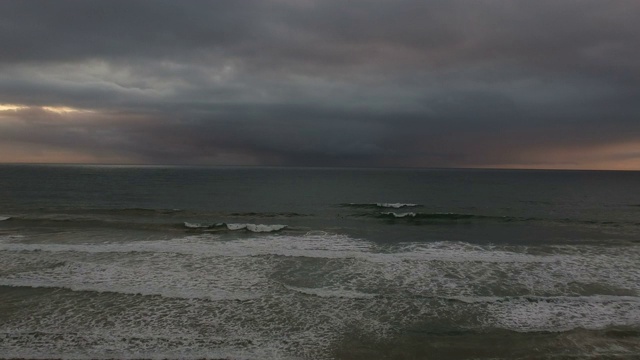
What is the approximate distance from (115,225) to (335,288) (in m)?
20.9

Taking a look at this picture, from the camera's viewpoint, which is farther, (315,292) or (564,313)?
(315,292)

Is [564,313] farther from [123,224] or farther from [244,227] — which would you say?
[123,224]

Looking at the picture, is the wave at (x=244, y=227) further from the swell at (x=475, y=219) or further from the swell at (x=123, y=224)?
the swell at (x=475, y=219)

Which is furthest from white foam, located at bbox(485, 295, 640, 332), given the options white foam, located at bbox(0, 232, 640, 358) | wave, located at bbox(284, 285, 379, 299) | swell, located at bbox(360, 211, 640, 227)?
swell, located at bbox(360, 211, 640, 227)

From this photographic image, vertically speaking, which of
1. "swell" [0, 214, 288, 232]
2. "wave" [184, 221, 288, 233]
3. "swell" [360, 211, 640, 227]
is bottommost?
"swell" [0, 214, 288, 232]

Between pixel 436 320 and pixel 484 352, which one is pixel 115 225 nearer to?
pixel 436 320

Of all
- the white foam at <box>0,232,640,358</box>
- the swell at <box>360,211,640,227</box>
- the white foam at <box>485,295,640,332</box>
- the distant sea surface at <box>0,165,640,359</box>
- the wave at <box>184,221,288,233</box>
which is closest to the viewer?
the distant sea surface at <box>0,165,640,359</box>

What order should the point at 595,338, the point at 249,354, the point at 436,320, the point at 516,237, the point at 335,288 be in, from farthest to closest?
the point at 516,237
the point at 335,288
the point at 436,320
the point at 595,338
the point at 249,354

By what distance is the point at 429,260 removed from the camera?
18328 mm

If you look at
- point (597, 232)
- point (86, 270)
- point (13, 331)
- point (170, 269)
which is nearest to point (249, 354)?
point (13, 331)

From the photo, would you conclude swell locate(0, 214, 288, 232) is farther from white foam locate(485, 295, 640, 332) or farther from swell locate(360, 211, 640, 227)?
white foam locate(485, 295, 640, 332)

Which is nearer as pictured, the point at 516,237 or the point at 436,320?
the point at 436,320

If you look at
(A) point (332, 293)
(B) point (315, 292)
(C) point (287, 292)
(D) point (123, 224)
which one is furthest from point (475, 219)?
(D) point (123, 224)

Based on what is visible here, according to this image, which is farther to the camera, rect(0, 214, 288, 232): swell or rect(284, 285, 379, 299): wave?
rect(0, 214, 288, 232): swell
